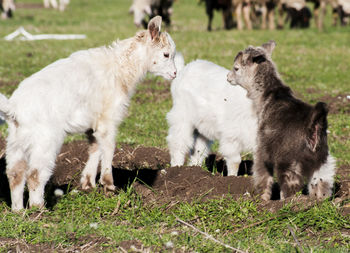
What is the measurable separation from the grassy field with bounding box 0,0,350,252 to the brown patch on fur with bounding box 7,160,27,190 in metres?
0.31

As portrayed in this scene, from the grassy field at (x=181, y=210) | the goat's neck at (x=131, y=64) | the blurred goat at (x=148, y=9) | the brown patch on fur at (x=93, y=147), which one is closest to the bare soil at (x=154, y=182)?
the grassy field at (x=181, y=210)

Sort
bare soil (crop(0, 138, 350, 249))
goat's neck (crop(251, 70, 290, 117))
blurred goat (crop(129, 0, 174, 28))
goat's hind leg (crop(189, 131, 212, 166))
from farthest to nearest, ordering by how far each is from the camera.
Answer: blurred goat (crop(129, 0, 174, 28))
goat's hind leg (crop(189, 131, 212, 166))
goat's neck (crop(251, 70, 290, 117))
bare soil (crop(0, 138, 350, 249))

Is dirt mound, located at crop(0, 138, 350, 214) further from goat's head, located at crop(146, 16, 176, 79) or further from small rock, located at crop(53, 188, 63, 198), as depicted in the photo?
goat's head, located at crop(146, 16, 176, 79)

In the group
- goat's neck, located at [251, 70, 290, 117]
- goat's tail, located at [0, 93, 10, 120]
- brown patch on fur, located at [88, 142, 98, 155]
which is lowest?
brown patch on fur, located at [88, 142, 98, 155]

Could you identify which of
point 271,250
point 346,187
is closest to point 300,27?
point 346,187

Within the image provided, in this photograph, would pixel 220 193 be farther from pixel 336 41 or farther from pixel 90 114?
pixel 336 41

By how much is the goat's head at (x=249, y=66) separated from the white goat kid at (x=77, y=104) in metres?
0.74

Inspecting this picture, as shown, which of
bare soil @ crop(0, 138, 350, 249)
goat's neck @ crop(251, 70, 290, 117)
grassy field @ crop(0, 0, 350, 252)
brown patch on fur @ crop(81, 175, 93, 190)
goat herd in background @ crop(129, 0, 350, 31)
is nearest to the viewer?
grassy field @ crop(0, 0, 350, 252)

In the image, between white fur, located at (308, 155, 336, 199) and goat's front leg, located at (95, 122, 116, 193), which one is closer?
white fur, located at (308, 155, 336, 199)

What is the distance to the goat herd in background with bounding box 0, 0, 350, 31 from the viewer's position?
80.7 feet

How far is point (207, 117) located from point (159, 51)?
4.69 ft

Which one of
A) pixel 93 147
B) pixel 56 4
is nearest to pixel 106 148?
pixel 93 147

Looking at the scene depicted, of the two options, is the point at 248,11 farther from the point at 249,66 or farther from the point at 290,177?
the point at 290,177

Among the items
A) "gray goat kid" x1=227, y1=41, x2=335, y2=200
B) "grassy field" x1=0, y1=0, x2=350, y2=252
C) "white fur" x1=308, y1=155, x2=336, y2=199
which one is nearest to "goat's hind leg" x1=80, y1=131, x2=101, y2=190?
"grassy field" x1=0, y1=0, x2=350, y2=252
